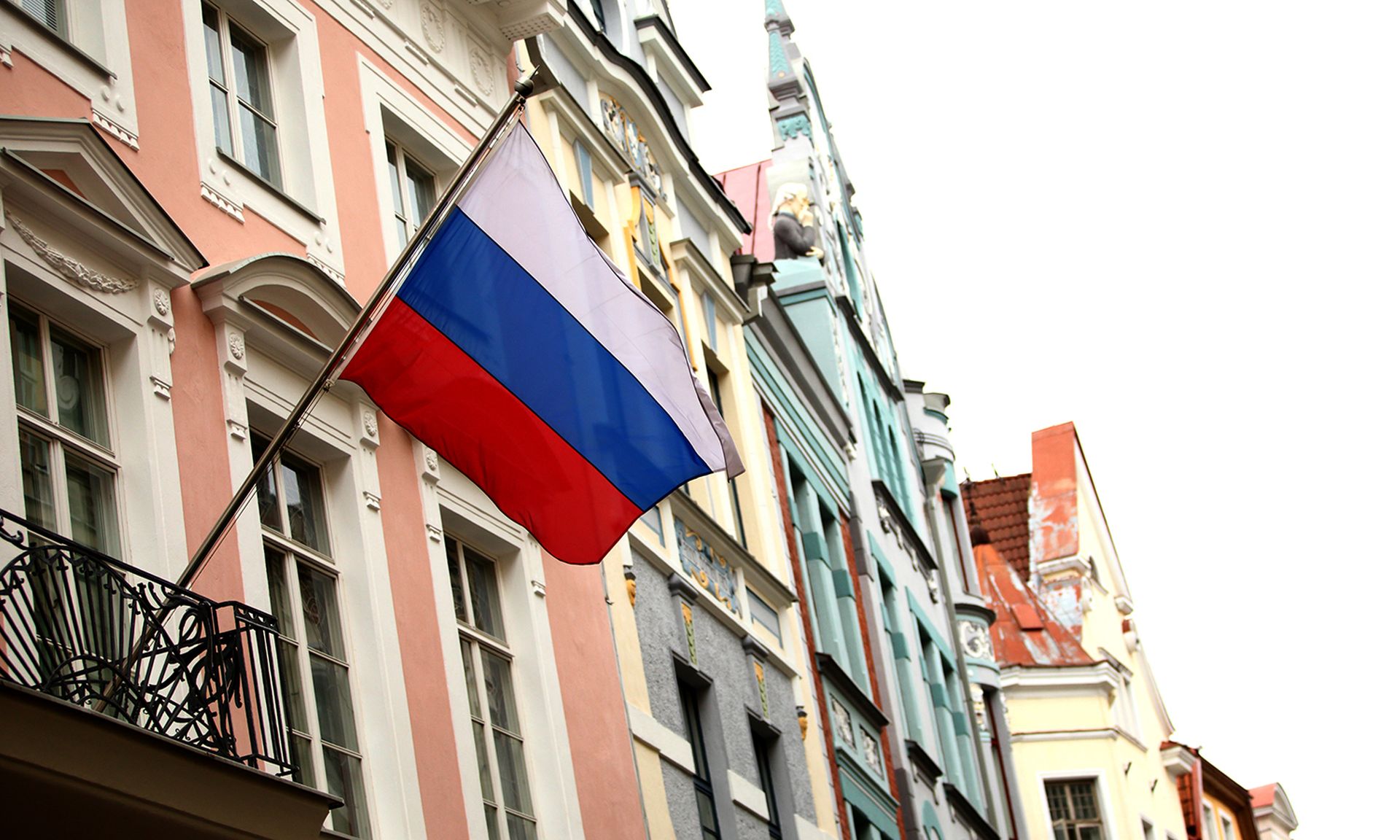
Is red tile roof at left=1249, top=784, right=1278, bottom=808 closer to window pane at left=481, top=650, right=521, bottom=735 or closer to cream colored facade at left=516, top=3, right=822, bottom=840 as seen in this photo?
cream colored facade at left=516, top=3, right=822, bottom=840

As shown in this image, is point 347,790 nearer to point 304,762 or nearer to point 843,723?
point 304,762

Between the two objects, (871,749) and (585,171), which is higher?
(585,171)

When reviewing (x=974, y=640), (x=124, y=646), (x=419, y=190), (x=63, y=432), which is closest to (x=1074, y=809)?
(x=974, y=640)

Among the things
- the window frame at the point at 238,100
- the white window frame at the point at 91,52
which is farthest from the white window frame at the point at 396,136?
the white window frame at the point at 91,52

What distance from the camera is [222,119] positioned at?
12156 mm

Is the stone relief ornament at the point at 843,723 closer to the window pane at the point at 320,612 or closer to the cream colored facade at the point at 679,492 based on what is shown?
the cream colored facade at the point at 679,492

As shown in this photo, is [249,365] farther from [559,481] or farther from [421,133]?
[421,133]

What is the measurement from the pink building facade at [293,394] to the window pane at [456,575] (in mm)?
36

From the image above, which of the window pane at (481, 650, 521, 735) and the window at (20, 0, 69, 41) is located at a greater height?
the window at (20, 0, 69, 41)

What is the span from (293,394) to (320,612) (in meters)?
1.25

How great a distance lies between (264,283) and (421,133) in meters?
3.28

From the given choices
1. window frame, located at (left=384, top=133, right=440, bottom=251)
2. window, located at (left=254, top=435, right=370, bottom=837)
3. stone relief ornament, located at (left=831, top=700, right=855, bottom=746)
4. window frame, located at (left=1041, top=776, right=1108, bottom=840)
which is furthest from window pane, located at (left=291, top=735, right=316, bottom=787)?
window frame, located at (left=1041, top=776, right=1108, bottom=840)

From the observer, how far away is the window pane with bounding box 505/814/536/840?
12.7 meters

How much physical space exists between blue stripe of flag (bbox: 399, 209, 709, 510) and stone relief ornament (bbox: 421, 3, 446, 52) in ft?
15.4
